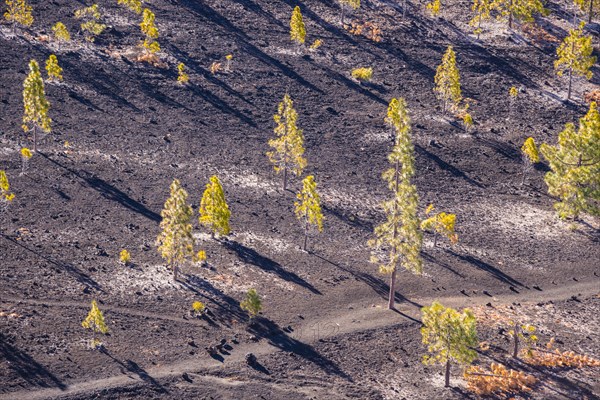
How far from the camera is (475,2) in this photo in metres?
119

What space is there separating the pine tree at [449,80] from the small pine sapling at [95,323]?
51187 millimetres

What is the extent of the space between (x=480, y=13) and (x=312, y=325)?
211ft

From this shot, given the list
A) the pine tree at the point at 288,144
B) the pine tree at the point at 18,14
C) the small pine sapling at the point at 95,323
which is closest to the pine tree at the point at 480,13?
the pine tree at the point at 288,144

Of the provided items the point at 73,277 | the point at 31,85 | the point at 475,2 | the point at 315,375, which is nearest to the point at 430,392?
the point at 315,375

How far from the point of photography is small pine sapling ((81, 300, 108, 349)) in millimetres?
64312

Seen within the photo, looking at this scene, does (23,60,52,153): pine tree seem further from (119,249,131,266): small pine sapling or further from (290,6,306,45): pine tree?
(290,6,306,45): pine tree

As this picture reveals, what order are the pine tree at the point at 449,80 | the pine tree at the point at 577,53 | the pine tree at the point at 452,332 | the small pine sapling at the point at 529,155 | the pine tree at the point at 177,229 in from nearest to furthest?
the pine tree at the point at 452,332, the pine tree at the point at 177,229, the small pine sapling at the point at 529,155, the pine tree at the point at 449,80, the pine tree at the point at 577,53

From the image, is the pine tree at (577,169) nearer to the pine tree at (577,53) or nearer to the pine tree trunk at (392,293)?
the pine tree at (577,53)

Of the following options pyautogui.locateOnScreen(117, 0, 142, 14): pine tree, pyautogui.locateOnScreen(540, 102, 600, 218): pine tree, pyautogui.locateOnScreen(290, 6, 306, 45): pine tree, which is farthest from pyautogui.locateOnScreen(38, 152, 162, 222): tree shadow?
pyautogui.locateOnScreen(540, 102, 600, 218): pine tree

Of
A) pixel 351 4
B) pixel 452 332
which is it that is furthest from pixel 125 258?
pixel 351 4

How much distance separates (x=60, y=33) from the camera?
4154 inches

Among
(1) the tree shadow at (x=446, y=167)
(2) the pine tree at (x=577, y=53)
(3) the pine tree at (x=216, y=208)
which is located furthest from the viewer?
(2) the pine tree at (x=577, y=53)

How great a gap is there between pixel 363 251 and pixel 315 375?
18.8m

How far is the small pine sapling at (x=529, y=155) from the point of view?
91.8 metres
